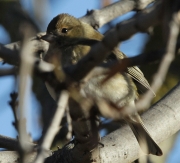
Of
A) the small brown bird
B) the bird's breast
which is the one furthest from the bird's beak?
the bird's breast

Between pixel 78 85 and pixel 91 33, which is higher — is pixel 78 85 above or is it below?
below

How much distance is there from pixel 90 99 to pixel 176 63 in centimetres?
430

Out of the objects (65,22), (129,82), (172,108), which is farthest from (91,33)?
(172,108)

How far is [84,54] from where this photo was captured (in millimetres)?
4297

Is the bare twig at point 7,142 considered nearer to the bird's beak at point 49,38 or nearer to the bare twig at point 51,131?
the bird's beak at point 49,38

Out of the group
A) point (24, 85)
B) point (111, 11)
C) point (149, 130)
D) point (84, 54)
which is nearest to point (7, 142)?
point (84, 54)

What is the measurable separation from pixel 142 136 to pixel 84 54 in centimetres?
86

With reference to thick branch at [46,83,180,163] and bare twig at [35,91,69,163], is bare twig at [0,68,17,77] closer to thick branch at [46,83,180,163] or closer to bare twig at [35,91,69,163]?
bare twig at [35,91,69,163]

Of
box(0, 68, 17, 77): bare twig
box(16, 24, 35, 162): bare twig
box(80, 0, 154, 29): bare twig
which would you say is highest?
box(80, 0, 154, 29): bare twig

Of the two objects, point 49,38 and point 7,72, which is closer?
point 7,72

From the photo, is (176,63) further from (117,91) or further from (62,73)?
(62,73)

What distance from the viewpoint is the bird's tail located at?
423cm

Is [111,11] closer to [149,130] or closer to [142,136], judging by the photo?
[149,130]

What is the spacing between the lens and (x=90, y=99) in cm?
225
